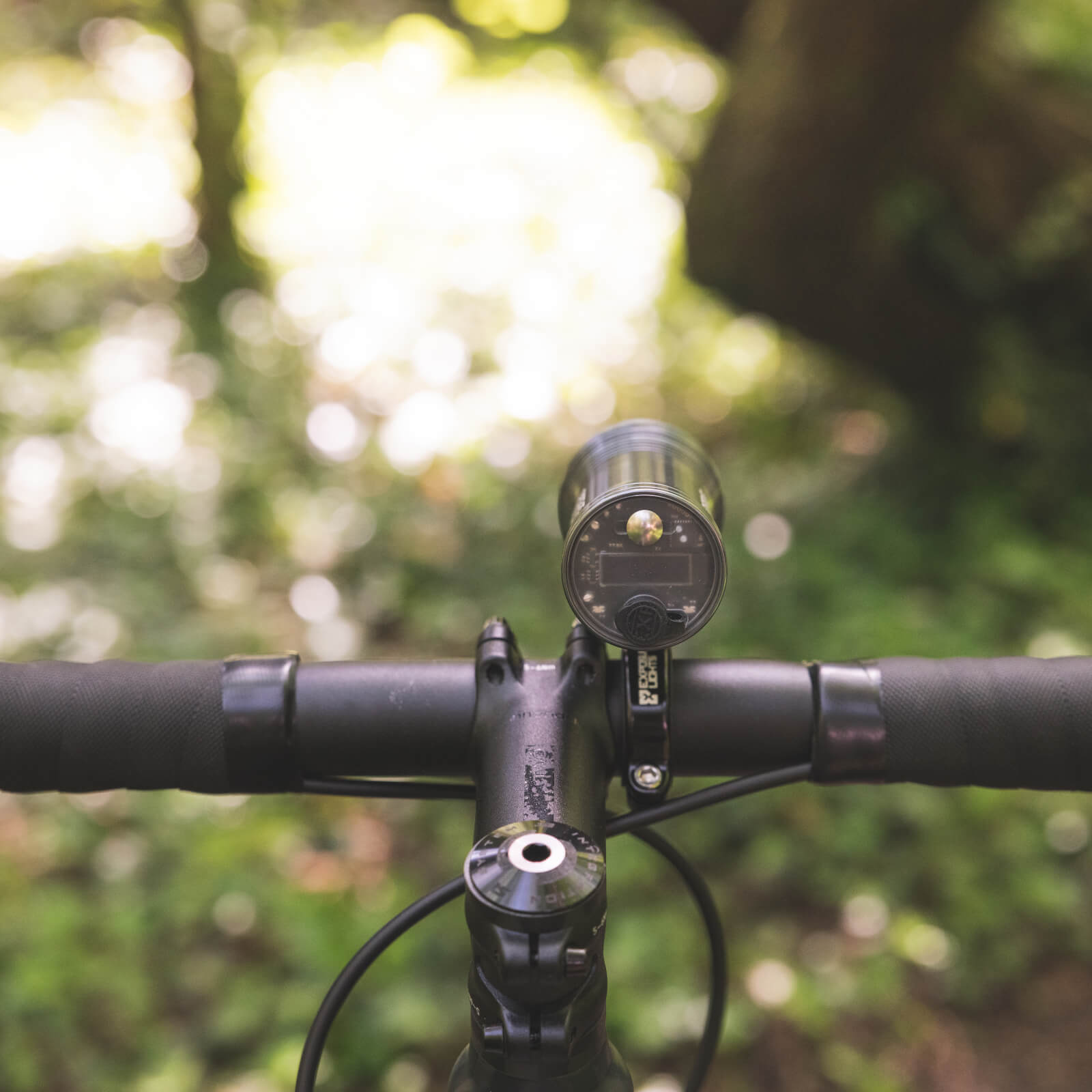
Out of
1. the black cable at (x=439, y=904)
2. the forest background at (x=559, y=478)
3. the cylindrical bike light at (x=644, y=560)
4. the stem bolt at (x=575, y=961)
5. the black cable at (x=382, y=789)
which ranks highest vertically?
the forest background at (x=559, y=478)

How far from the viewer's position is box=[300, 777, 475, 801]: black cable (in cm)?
92

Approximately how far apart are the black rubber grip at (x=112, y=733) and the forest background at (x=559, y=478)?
1.36 meters

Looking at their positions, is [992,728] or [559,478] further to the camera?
[559,478]

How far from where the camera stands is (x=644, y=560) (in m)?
0.85

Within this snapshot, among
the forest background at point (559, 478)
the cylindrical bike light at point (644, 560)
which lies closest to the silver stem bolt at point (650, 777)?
the cylindrical bike light at point (644, 560)

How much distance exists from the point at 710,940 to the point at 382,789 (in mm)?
371

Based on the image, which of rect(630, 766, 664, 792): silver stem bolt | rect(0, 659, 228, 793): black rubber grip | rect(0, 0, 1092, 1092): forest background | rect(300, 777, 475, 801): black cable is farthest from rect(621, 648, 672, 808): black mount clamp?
rect(0, 0, 1092, 1092): forest background

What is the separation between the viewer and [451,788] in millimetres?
943

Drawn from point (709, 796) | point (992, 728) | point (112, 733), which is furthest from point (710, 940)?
point (112, 733)

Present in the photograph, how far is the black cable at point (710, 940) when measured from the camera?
36.4 inches

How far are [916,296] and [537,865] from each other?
297 cm

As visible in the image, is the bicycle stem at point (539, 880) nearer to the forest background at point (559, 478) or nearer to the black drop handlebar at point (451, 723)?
the black drop handlebar at point (451, 723)

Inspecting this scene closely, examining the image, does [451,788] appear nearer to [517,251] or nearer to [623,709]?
[623,709]

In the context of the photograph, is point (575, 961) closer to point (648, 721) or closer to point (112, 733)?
point (648, 721)
